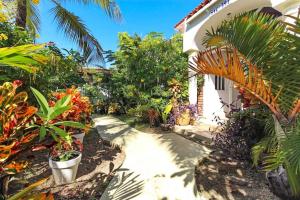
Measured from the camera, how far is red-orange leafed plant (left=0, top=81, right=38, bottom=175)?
2.23m

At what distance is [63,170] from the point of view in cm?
484

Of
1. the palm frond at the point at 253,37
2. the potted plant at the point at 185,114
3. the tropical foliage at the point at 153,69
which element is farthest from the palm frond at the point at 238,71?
the tropical foliage at the point at 153,69

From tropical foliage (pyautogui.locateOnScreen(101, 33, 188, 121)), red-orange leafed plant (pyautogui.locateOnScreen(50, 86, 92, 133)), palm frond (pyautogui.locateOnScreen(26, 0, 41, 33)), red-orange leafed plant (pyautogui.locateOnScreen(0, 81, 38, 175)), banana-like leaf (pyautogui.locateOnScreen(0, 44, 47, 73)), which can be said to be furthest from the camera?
tropical foliage (pyautogui.locateOnScreen(101, 33, 188, 121))

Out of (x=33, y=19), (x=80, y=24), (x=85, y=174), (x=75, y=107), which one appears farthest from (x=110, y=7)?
(x=85, y=174)

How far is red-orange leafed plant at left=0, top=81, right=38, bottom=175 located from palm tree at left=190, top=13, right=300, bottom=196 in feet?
6.69

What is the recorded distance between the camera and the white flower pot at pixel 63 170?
4797 millimetres

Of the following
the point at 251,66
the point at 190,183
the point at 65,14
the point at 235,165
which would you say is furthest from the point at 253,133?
the point at 65,14

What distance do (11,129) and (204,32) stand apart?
29.5 feet

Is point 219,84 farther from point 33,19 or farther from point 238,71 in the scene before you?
point 238,71

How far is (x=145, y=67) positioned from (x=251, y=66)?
930cm

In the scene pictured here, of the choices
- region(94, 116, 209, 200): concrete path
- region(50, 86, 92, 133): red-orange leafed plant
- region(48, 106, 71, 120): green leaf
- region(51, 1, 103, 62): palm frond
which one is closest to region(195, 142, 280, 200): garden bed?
region(94, 116, 209, 200): concrete path

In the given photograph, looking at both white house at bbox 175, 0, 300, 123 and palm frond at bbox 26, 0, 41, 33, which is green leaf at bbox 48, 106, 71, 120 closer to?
white house at bbox 175, 0, 300, 123

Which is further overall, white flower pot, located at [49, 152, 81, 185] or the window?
the window

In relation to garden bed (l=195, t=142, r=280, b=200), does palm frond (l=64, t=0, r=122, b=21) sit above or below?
above
